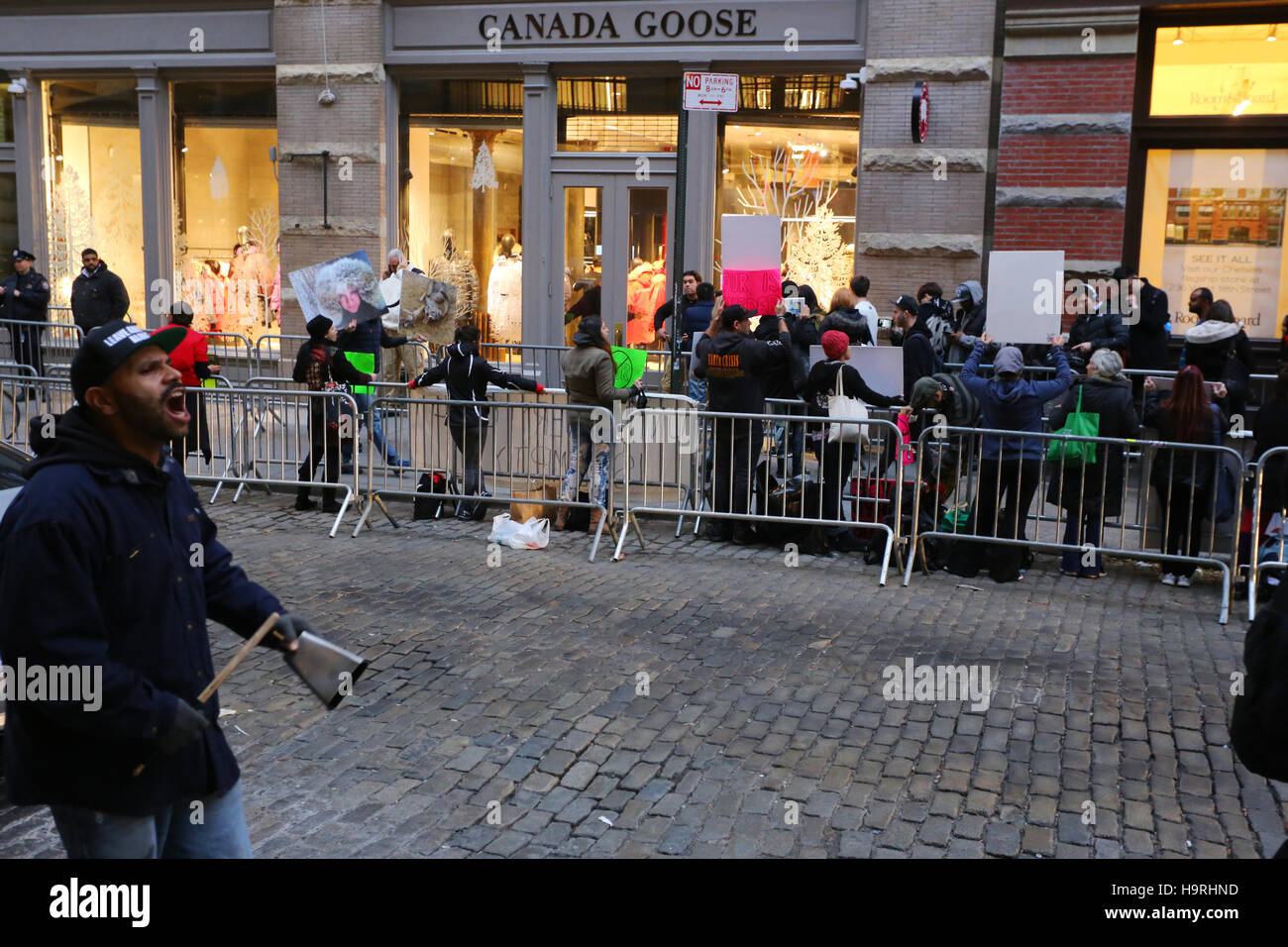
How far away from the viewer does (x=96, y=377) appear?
10.1ft

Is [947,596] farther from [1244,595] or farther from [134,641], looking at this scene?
[134,641]

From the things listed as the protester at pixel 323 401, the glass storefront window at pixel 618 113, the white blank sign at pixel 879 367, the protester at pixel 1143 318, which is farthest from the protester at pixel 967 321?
the protester at pixel 323 401

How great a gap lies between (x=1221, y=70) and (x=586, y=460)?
352 inches

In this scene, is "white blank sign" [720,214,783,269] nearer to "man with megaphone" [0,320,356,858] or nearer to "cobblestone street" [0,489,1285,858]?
"cobblestone street" [0,489,1285,858]

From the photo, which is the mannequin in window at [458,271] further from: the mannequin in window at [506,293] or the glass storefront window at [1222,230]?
the glass storefront window at [1222,230]

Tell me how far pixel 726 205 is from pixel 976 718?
1110 centimetres

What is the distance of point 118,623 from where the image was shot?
3010mm

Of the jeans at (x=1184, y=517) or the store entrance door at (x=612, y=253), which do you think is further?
the store entrance door at (x=612, y=253)

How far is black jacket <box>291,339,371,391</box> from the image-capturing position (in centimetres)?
1179

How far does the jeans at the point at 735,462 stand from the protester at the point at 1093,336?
4280mm

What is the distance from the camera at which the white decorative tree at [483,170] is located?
57.6 ft

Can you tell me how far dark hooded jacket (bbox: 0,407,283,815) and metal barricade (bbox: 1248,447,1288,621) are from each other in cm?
756

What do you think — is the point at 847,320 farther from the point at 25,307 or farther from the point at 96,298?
the point at 25,307
